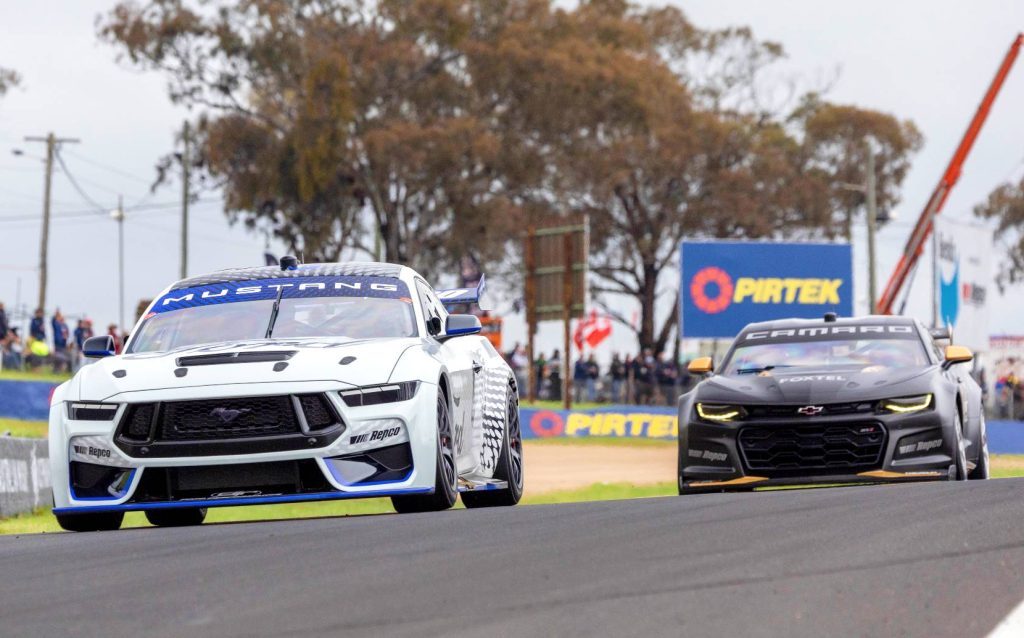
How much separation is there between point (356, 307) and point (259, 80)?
137 feet

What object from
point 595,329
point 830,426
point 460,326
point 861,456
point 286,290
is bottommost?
point 861,456

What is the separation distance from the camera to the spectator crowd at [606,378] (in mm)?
42750

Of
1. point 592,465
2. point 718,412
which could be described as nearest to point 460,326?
point 718,412

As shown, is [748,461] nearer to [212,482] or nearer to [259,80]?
[212,482]

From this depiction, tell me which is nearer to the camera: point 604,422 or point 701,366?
point 701,366

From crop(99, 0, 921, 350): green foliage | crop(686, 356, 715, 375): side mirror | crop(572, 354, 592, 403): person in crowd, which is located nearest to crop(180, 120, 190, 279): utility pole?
crop(99, 0, 921, 350): green foliage

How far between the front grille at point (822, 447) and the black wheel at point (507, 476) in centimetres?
165

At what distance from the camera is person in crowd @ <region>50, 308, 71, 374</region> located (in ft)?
136

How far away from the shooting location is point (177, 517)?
434 inches

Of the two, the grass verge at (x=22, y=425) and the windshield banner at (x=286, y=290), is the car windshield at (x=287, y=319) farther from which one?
the grass verge at (x=22, y=425)

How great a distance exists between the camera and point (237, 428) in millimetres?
9305

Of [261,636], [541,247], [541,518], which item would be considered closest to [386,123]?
[541,247]

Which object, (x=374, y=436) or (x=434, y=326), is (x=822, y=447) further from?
(x=374, y=436)

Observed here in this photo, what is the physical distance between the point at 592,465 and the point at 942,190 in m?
31.0
